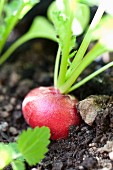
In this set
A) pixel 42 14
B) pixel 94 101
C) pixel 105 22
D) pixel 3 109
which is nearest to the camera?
pixel 105 22

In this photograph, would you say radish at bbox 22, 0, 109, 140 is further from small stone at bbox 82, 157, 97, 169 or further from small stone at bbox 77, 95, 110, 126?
small stone at bbox 82, 157, 97, 169

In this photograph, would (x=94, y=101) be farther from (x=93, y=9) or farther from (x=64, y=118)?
(x=93, y=9)

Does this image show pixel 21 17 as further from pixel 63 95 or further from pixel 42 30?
pixel 63 95

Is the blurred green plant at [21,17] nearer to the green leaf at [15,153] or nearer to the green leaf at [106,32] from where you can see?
the green leaf at [106,32]

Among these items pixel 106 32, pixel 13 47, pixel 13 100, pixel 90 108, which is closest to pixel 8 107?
pixel 13 100

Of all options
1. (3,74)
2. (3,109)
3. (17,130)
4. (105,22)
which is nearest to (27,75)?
(3,74)

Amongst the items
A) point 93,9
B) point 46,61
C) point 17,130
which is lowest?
point 17,130

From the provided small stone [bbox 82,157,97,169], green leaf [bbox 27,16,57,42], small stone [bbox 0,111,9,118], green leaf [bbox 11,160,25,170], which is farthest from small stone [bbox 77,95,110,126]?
green leaf [bbox 27,16,57,42]
